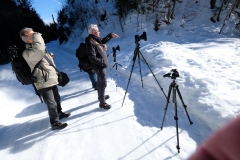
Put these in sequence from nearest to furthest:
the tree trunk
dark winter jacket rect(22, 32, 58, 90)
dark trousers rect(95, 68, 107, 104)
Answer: dark winter jacket rect(22, 32, 58, 90)
dark trousers rect(95, 68, 107, 104)
the tree trunk

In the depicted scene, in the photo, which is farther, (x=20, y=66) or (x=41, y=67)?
(x=41, y=67)

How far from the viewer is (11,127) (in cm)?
351

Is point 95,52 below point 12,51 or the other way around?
below

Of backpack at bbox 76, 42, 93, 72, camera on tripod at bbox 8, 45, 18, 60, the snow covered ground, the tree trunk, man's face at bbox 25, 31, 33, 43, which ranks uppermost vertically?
the tree trunk

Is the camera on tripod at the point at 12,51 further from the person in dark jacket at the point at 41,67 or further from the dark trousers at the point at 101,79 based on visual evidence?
the dark trousers at the point at 101,79

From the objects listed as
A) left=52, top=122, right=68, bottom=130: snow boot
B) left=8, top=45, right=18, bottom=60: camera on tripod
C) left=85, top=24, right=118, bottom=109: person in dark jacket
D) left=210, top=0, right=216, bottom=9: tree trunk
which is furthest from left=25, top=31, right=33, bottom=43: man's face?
left=210, top=0, right=216, bottom=9: tree trunk

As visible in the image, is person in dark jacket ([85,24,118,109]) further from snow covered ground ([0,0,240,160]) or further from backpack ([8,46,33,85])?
backpack ([8,46,33,85])

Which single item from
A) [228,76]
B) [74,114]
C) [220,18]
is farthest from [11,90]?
[220,18]

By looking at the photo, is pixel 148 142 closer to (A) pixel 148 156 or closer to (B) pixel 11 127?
(A) pixel 148 156

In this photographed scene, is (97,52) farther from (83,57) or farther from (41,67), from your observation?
(41,67)

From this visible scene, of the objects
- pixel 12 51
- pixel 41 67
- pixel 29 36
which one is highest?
pixel 29 36

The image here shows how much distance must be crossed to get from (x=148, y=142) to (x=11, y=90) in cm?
597

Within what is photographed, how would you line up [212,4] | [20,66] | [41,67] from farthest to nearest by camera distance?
1. [212,4]
2. [41,67]
3. [20,66]

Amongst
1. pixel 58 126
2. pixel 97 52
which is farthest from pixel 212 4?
pixel 58 126
